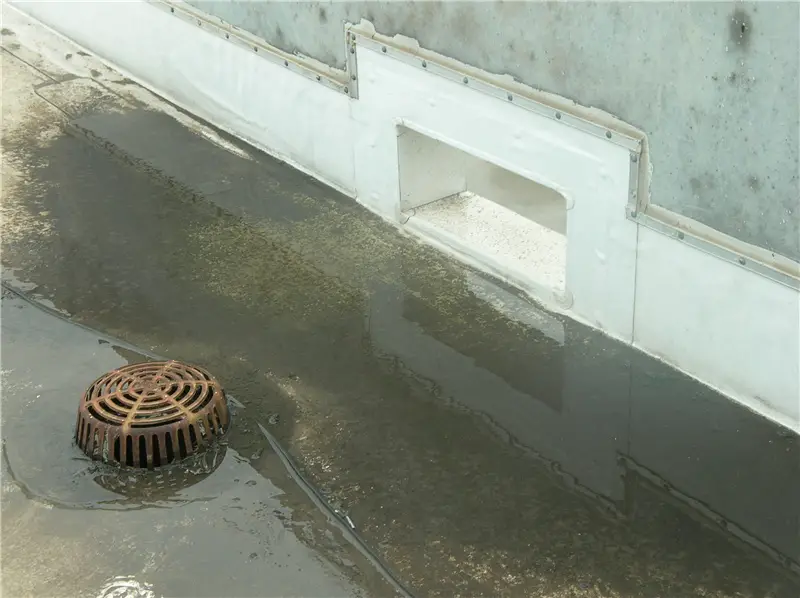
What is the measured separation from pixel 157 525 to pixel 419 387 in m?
1.35

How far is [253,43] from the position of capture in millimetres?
6566

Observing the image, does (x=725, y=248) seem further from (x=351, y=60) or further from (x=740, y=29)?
(x=351, y=60)

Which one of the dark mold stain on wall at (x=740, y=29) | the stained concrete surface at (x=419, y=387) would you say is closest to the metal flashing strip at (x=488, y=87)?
the dark mold stain on wall at (x=740, y=29)

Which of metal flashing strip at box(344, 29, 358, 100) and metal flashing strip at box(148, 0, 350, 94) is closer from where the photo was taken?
metal flashing strip at box(344, 29, 358, 100)

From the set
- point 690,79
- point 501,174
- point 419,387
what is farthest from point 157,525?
point 501,174

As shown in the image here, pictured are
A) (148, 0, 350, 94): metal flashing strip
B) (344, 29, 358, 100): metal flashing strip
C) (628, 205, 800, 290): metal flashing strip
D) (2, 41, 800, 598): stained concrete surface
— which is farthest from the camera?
(148, 0, 350, 94): metal flashing strip

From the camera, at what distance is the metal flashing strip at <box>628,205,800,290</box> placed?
13.3 feet

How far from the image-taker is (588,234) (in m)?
4.84

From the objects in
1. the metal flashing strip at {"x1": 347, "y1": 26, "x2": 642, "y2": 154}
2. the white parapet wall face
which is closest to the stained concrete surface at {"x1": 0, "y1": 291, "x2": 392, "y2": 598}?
the white parapet wall face

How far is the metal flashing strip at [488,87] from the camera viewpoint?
4.54m

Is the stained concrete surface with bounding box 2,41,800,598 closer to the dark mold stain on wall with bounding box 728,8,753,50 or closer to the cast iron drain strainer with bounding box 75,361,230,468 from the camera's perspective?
the cast iron drain strainer with bounding box 75,361,230,468

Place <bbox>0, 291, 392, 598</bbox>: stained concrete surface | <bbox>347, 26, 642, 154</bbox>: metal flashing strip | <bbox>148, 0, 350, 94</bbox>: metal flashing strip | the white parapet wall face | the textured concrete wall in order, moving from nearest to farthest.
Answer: <bbox>0, 291, 392, 598</bbox>: stained concrete surface
the textured concrete wall
the white parapet wall face
<bbox>347, 26, 642, 154</bbox>: metal flashing strip
<bbox>148, 0, 350, 94</bbox>: metal flashing strip

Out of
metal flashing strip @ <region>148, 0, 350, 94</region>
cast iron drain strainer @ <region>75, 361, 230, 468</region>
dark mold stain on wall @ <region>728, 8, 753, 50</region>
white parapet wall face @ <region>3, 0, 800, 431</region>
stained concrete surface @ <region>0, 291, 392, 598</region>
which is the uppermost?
dark mold stain on wall @ <region>728, 8, 753, 50</region>

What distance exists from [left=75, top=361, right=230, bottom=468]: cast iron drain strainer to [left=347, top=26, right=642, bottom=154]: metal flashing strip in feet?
6.30
